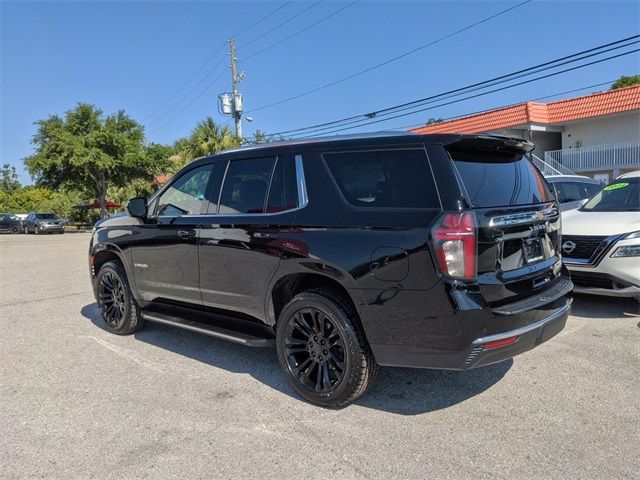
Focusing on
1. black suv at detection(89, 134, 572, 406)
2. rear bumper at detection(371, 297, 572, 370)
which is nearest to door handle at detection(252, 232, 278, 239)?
black suv at detection(89, 134, 572, 406)

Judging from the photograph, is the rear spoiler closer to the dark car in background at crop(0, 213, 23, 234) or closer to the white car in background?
the white car in background

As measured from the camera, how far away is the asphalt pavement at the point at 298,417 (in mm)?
2936

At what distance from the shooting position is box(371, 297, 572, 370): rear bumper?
3.06 metres

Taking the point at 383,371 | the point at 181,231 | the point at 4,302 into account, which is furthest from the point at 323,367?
the point at 4,302

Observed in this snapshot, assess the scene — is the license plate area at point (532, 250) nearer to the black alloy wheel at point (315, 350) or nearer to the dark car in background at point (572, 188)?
the black alloy wheel at point (315, 350)

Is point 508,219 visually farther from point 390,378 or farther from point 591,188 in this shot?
point 591,188

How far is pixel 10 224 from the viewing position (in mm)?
39625

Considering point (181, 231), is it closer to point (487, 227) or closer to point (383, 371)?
point (383, 371)

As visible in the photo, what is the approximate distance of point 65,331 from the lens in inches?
242

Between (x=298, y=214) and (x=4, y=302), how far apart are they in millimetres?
6720

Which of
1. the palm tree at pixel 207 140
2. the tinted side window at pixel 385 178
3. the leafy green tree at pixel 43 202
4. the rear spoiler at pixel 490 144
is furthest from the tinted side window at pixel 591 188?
the leafy green tree at pixel 43 202

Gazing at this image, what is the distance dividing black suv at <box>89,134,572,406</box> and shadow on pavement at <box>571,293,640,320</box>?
2.54 meters

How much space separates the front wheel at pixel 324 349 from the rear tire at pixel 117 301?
7.97ft

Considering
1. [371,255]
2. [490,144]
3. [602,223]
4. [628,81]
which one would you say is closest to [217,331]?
[371,255]
